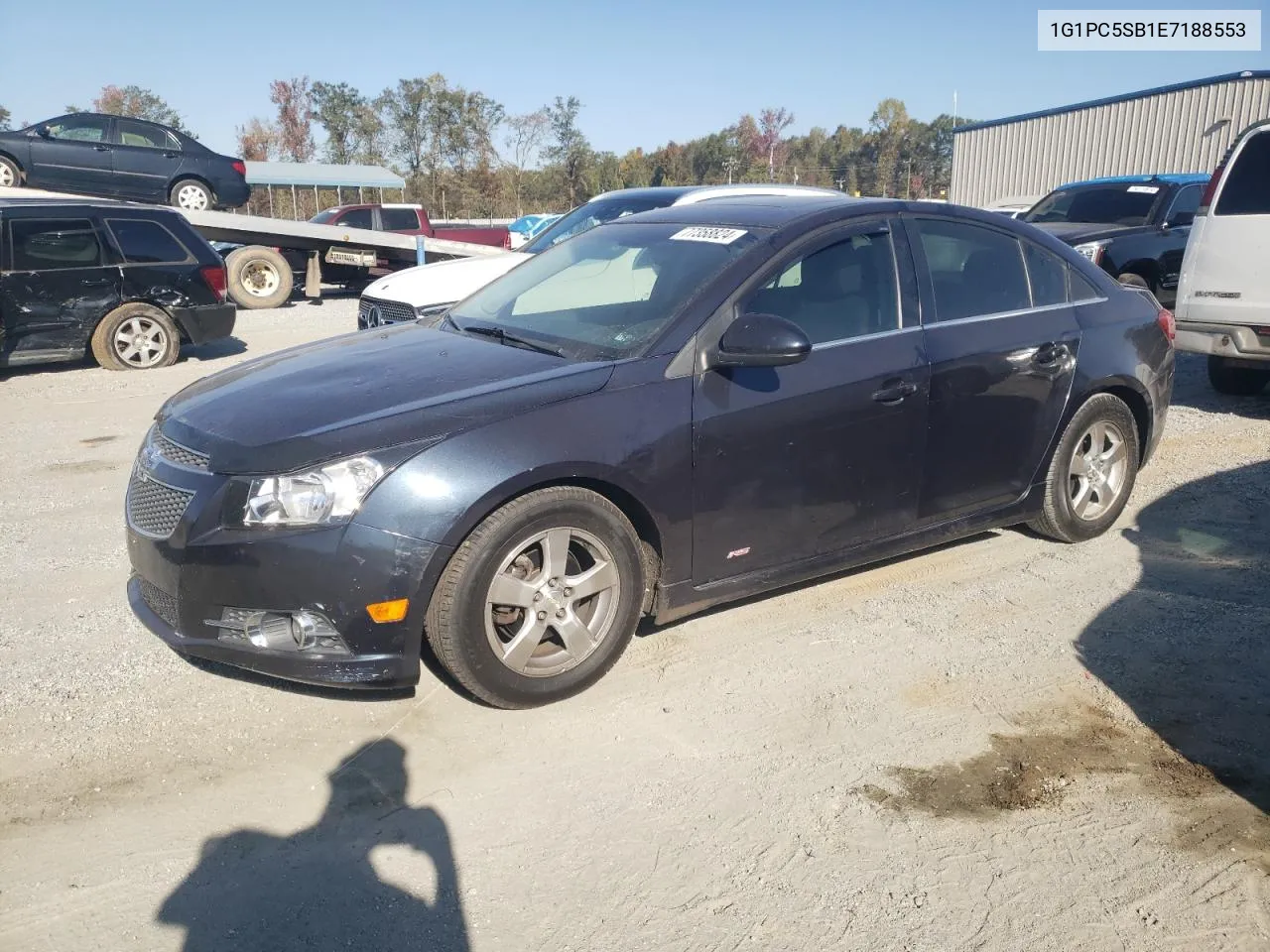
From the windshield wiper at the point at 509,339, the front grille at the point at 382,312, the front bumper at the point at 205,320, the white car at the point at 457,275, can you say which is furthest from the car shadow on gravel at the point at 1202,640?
the front bumper at the point at 205,320

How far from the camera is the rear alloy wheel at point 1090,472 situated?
5035 millimetres

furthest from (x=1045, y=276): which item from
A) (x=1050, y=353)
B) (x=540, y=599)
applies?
(x=540, y=599)

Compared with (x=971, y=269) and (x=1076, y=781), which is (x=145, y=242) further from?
(x=1076, y=781)

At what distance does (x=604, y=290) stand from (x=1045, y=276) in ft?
7.16

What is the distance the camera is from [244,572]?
325cm

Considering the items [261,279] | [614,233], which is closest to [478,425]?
[614,233]

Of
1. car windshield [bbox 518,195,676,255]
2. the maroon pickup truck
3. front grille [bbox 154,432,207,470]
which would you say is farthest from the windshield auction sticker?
the maroon pickup truck

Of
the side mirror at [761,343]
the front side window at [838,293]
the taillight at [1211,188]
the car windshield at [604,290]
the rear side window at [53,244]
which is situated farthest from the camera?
the rear side window at [53,244]

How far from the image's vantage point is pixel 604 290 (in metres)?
4.43

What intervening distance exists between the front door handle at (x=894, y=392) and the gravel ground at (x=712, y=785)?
944mm

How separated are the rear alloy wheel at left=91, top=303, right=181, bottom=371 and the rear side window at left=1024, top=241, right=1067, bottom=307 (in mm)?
9221

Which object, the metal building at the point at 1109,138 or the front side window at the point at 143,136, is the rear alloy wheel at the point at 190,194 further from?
the metal building at the point at 1109,138

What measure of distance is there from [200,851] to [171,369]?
9310 mm

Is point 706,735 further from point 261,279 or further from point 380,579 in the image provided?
point 261,279
